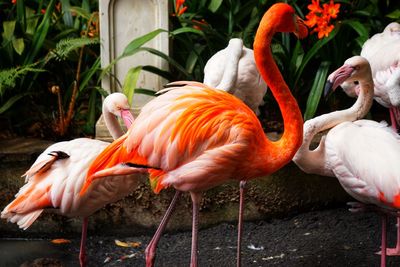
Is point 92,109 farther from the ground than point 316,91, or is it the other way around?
point 316,91

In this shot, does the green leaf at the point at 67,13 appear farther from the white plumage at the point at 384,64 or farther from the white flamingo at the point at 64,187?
the white plumage at the point at 384,64

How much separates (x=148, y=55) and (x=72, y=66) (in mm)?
851

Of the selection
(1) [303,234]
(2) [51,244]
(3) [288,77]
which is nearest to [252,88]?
(3) [288,77]

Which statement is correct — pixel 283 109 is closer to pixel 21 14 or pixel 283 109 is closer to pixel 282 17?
pixel 282 17

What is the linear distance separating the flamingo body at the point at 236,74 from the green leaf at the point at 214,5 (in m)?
0.92

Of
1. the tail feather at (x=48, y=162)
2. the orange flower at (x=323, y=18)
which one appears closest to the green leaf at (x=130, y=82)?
the tail feather at (x=48, y=162)

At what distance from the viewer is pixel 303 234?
193 inches

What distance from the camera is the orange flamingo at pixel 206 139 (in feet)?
11.3

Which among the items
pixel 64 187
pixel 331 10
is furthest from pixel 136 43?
pixel 331 10

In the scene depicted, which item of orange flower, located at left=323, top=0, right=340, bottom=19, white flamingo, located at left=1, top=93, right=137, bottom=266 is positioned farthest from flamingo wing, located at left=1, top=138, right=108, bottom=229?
orange flower, located at left=323, top=0, right=340, bottom=19

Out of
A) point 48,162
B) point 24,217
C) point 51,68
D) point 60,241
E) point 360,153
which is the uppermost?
point 51,68

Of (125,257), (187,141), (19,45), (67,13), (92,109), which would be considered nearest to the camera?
(187,141)

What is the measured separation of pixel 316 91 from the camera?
5336mm

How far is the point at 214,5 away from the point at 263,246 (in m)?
2.17
